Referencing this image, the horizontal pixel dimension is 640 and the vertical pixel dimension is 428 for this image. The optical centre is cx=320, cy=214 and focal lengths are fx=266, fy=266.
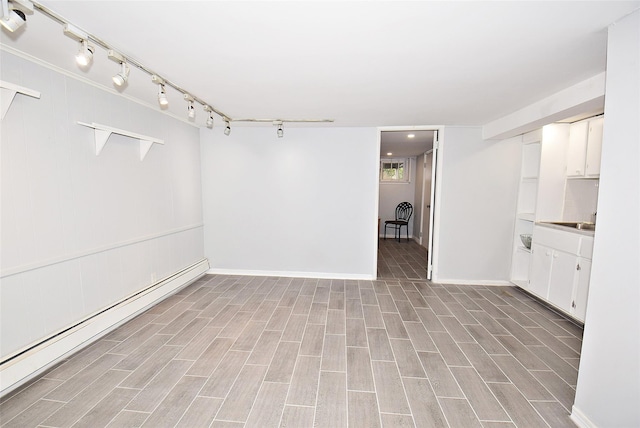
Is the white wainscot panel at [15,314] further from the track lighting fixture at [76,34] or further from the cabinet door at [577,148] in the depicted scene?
the cabinet door at [577,148]

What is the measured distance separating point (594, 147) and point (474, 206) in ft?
4.43

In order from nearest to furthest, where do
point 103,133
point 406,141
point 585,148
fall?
point 103,133
point 585,148
point 406,141

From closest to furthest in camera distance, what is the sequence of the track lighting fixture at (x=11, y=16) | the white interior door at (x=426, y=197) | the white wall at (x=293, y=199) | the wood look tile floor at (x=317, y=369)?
1. the track lighting fixture at (x=11, y=16)
2. the wood look tile floor at (x=317, y=369)
3. the white wall at (x=293, y=199)
4. the white interior door at (x=426, y=197)

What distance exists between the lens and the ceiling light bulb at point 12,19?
4.22ft

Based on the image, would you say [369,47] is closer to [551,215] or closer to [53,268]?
[53,268]

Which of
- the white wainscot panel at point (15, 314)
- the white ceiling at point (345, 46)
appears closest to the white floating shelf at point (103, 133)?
the white ceiling at point (345, 46)

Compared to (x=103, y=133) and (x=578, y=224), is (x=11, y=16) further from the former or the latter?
(x=578, y=224)

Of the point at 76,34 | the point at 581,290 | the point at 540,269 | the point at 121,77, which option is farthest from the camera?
the point at 540,269

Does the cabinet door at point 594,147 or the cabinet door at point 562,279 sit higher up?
the cabinet door at point 594,147

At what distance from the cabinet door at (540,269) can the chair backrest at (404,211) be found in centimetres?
423

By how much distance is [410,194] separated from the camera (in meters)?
7.69

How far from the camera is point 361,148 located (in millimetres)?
3992

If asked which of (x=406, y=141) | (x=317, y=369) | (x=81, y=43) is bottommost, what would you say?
(x=317, y=369)

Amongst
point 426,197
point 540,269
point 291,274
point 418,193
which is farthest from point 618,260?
point 418,193
